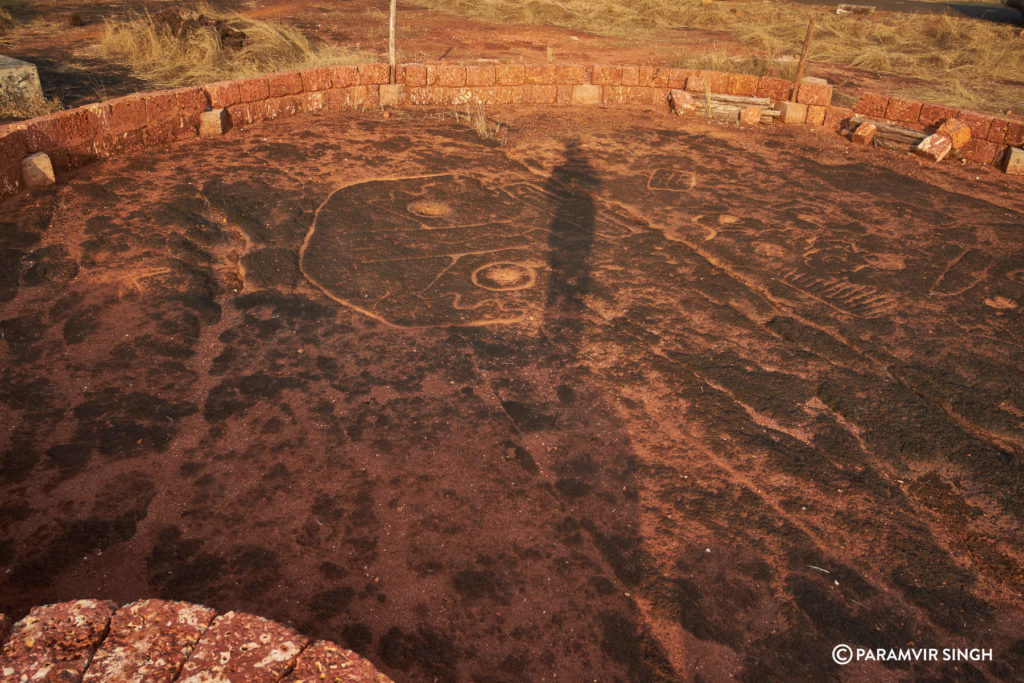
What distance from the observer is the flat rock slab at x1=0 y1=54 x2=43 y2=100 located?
7797 mm

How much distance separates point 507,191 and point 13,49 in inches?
338

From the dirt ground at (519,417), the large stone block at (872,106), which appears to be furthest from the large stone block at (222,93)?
the large stone block at (872,106)

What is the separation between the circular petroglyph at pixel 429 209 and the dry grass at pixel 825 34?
244 inches

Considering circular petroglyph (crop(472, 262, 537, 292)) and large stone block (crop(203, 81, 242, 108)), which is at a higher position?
large stone block (crop(203, 81, 242, 108))

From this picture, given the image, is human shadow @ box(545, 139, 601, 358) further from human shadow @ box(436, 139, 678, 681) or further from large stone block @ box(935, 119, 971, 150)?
large stone block @ box(935, 119, 971, 150)

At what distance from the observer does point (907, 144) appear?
8078 millimetres

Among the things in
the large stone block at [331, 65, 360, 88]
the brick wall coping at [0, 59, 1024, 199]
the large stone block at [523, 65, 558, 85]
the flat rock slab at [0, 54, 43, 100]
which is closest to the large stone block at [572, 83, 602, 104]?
the brick wall coping at [0, 59, 1024, 199]

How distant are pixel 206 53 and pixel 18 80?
2.53 meters

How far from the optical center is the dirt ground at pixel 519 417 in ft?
9.46

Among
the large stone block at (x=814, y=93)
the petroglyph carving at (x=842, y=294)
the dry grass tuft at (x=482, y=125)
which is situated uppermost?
the large stone block at (x=814, y=93)

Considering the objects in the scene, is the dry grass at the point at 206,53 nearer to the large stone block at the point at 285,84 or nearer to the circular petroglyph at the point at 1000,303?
the large stone block at the point at 285,84

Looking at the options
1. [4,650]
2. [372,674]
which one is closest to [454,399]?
[372,674]

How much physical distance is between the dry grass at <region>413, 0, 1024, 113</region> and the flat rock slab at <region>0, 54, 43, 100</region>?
851 centimetres

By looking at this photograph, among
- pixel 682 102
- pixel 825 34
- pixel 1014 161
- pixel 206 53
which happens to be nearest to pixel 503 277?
pixel 682 102
